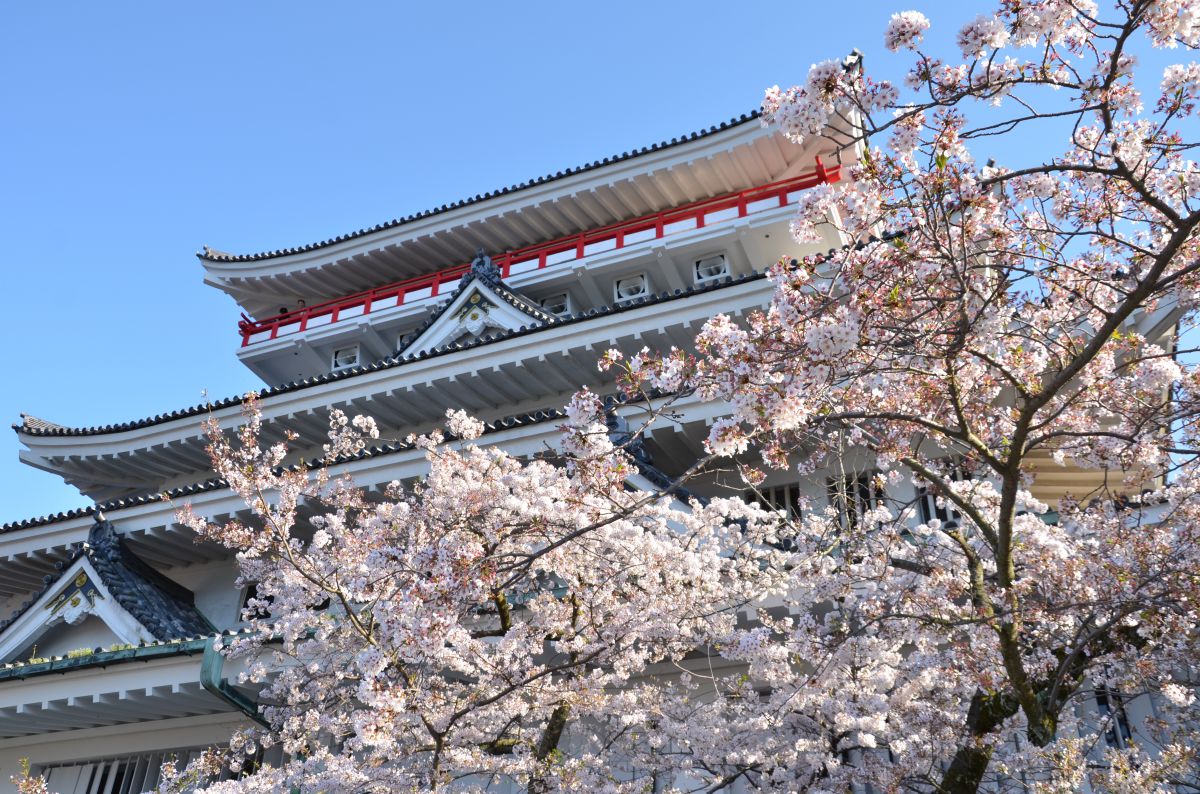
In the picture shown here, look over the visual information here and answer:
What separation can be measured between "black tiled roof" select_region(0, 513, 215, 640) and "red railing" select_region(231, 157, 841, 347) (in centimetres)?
738

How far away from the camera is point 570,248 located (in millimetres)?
19391

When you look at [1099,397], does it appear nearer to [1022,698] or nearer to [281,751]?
[1022,698]

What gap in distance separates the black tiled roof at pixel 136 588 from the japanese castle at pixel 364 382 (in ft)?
0.14

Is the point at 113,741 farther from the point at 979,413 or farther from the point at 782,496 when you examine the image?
the point at 979,413

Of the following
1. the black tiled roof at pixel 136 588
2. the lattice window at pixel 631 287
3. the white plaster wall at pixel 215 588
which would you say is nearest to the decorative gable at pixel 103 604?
the black tiled roof at pixel 136 588

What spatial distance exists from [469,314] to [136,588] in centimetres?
760

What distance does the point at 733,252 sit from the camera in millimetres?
18109

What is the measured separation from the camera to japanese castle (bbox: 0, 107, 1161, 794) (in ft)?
42.4

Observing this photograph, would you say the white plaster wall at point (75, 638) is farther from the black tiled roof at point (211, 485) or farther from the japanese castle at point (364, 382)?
the black tiled roof at point (211, 485)

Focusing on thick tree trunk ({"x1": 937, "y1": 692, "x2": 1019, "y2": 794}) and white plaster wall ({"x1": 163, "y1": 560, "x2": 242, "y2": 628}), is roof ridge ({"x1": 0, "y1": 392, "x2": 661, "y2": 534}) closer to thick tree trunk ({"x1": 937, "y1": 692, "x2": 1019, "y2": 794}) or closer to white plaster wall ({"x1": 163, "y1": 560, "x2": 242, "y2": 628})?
white plaster wall ({"x1": 163, "y1": 560, "x2": 242, "y2": 628})

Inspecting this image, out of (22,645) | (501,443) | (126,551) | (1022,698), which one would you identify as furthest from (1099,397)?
(22,645)

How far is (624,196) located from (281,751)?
1285 centimetres

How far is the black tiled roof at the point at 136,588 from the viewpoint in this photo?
1387 cm

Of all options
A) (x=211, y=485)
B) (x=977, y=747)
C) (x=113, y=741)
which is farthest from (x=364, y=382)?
(x=977, y=747)
